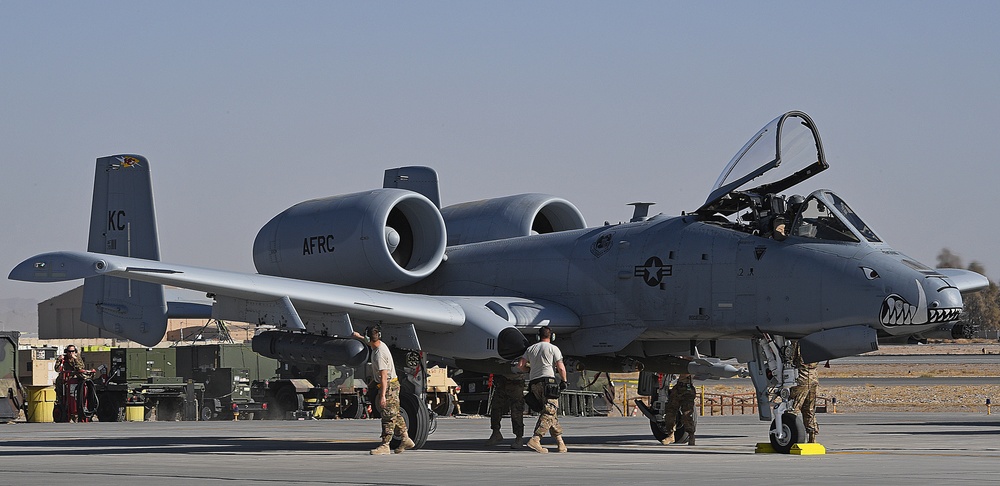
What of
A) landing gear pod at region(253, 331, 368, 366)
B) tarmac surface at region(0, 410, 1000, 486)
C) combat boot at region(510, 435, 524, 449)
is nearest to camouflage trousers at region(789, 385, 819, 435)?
tarmac surface at region(0, 410, 1000, 486)

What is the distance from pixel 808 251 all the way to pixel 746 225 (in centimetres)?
104

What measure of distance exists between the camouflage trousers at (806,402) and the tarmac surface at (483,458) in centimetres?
58

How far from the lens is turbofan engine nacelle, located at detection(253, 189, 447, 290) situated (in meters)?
17.7

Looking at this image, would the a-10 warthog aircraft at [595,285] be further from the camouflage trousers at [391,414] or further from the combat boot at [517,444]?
the combat boot at [517,444]

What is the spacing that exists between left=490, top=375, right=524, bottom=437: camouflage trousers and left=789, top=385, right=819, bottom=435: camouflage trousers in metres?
3.47

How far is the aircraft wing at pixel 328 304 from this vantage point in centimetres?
1361

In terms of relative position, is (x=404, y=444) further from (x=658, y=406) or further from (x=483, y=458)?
(x=658, y=406)

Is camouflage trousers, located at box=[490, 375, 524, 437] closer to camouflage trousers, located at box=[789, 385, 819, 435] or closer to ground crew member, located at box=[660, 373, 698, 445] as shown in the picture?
ground crew member, located at box=[660, 373, 698, 445]

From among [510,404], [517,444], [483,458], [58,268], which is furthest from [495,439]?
[58,268]

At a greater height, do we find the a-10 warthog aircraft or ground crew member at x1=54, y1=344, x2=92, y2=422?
the a-10 warthog aircraft

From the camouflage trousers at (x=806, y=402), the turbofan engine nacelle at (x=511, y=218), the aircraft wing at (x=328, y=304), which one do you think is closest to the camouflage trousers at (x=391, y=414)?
the aircraft wing at (x=328, y=304)

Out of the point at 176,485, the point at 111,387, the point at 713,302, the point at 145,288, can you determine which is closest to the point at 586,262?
the point at 713,302

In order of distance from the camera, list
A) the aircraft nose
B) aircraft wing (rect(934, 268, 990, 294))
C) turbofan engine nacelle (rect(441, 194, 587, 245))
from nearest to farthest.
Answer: the aircraft nose, aircraft wing (rect(934, 268, 990, 294)), turbofan engine nacelle (rect(441, 194, 587, 245))

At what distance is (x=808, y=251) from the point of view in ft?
49.5
